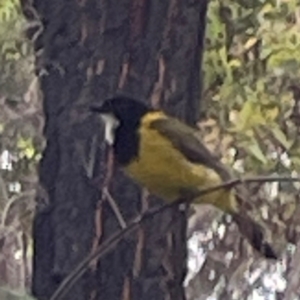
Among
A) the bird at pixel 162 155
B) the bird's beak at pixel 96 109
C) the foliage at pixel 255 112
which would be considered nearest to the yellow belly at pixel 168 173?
the bird at pixel 162 155

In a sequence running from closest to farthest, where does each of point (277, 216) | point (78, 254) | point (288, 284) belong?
point (78, 254)
point (288, 284)
point (277, 216)

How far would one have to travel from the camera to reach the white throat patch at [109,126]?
2.95 meters

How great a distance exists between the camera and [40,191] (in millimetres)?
3127

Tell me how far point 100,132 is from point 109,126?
0.06 m

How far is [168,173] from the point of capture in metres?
2.88

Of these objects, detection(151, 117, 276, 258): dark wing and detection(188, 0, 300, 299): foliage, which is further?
detection(188, 0, 300, 299): foliage

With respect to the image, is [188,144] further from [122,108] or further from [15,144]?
[15,144]

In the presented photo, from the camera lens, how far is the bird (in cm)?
286

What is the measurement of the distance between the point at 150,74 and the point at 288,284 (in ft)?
4.18

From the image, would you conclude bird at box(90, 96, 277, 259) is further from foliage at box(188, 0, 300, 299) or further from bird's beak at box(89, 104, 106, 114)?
foliage at box(188, 0, 300, 299)

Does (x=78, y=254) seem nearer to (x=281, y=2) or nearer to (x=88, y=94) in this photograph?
(x=88, y=94)

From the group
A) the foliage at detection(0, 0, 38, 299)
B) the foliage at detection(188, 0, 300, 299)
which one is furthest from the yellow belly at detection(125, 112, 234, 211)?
the foliage at detection(0, 0, 38, 299)

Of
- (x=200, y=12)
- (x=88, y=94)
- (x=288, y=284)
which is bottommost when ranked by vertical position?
(x=288, y=284)

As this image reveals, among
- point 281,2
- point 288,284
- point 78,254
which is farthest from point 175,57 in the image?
point 281,2
